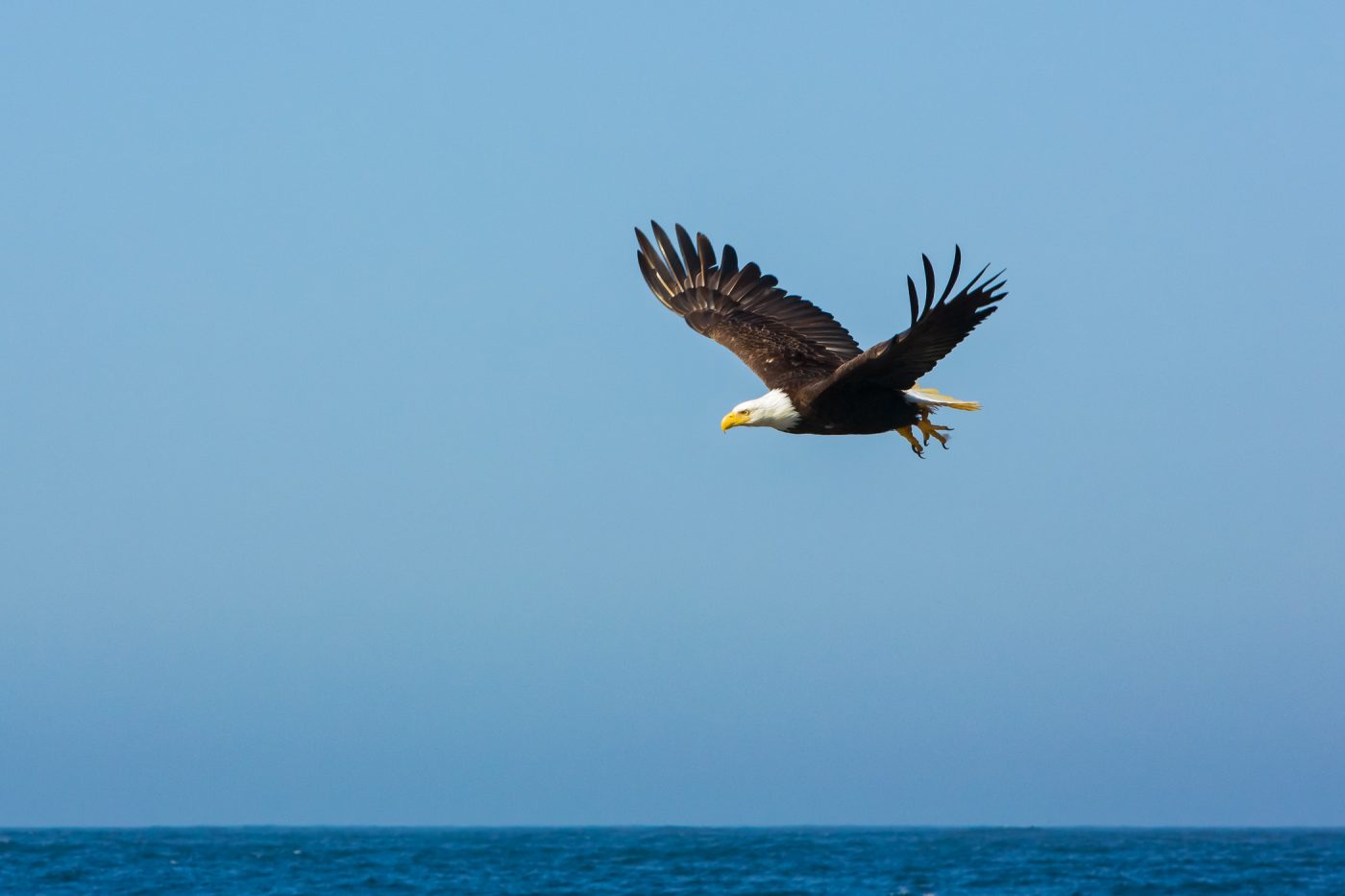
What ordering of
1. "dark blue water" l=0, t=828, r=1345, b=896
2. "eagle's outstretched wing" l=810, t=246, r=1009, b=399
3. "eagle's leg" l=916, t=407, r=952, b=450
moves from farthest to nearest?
"dark blue water" l=0, t=828, r=1345, b=896
"eagle's leg" l=916, t=407, r=952, b=450
"eagle's outstretched wing" l=810, t=246, r=1009, b=399

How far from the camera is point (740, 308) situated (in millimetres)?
18156

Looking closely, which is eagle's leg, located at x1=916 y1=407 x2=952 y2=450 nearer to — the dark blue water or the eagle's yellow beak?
the eagle's yellow beak

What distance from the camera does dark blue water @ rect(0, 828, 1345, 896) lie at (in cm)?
4719

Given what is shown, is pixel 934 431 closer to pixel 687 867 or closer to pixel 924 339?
pixel 924 339

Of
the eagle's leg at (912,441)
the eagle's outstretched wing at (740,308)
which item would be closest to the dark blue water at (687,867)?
the eagle's outstretched wing at (740,308)

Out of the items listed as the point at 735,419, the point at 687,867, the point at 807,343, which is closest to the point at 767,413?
the point at 735,419

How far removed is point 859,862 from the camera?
58.4 m

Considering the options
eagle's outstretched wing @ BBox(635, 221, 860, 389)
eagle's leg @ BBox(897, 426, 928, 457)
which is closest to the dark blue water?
eagle's outstretched wing @ BBox(635, 221, 860, 389)

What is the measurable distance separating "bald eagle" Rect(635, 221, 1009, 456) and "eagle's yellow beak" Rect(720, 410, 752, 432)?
1 cm

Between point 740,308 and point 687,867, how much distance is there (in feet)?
128

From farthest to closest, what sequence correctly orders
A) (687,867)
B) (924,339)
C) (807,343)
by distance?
(687,867) → (807,343) → (924,339)

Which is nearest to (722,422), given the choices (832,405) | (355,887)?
(832,405)

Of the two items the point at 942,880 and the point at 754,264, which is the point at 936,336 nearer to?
the point at 754,264

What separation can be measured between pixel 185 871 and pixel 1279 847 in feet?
135
